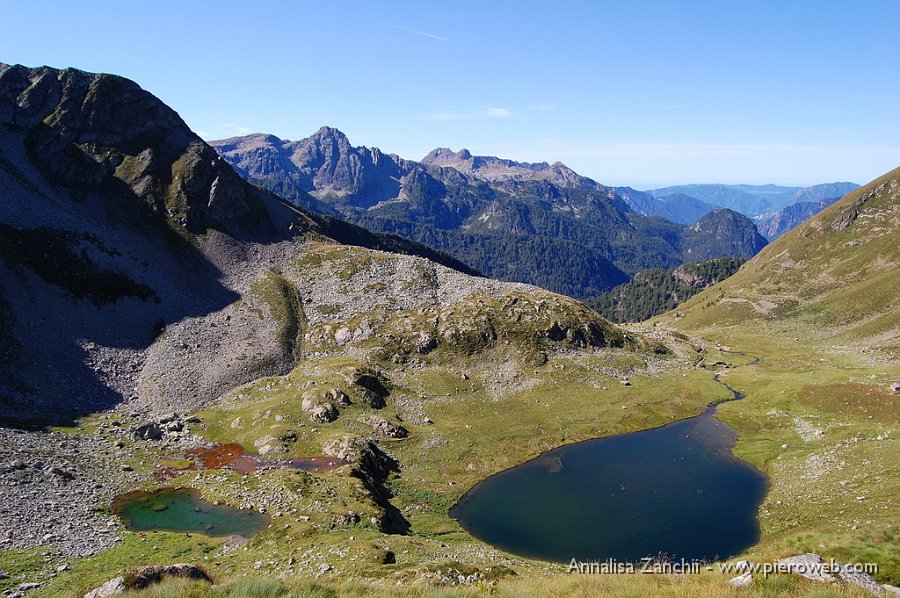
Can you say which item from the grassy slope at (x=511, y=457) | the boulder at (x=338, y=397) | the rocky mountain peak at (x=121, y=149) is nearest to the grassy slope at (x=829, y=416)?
the grassy slope at (x=511, y=457)

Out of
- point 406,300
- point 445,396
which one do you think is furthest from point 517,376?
point 406,300

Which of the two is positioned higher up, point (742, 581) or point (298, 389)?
point (742, 581)

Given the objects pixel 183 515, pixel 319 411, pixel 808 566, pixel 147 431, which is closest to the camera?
pixel 808 566

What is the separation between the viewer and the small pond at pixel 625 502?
187 ft

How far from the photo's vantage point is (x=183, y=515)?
2343 inches

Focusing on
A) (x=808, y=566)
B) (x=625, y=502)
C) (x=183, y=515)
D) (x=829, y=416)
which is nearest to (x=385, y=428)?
(x=183, y=515)

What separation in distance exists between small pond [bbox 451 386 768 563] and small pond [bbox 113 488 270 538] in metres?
26.2

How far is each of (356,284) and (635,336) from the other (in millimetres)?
76717

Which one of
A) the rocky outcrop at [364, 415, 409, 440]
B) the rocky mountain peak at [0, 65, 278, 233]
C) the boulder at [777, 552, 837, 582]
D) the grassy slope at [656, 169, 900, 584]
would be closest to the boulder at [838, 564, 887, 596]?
the boulder at [777, 552, 837, 582]

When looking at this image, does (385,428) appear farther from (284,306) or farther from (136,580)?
(136,580)

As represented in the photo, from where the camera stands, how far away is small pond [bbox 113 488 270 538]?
55.6m

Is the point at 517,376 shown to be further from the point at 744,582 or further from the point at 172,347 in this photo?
the point at 744,582

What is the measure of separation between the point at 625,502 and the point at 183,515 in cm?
5627

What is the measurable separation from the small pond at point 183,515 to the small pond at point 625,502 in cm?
2616
